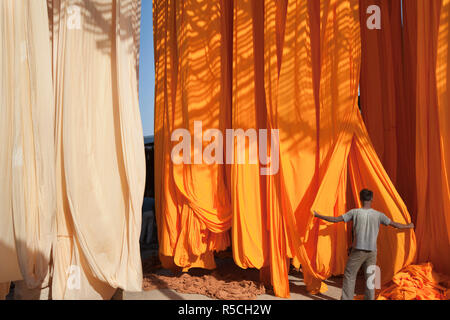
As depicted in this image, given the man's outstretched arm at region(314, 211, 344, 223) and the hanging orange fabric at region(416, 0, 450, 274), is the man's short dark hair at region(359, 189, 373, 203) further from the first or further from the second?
the hanging orange fabric at region(416, 0, 450, 274)

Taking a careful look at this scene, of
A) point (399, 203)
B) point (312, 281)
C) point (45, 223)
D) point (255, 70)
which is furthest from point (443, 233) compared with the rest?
point (45, 223)

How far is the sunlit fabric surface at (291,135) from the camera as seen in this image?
14.0ft

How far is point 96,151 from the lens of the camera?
3885 mm

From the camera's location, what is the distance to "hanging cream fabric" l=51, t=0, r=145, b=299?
3.79 m

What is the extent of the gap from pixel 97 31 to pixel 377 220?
3508mm

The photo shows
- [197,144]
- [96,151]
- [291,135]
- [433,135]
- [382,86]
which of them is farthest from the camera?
[382,86]

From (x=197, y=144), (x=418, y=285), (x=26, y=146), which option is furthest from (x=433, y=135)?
(x=26, y=146)

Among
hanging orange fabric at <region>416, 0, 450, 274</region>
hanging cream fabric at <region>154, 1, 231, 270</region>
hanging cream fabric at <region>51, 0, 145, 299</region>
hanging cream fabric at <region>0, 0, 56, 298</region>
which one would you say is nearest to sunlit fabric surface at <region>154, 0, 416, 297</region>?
hanging cream fabric at <region>154, 1, 231, 270</region>

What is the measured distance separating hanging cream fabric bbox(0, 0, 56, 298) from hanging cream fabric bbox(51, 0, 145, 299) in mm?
169

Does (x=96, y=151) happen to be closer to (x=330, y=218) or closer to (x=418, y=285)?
(x=330, y=218)

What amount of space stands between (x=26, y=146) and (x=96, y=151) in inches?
25.4

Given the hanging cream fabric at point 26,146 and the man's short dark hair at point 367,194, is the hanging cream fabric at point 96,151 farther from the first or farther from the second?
the man's short dark hair at point 367,194

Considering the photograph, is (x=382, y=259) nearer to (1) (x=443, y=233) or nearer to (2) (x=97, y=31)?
(1) (x=443, y=233)

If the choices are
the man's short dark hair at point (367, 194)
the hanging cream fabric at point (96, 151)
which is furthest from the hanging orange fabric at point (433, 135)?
the hanging cream fabric at point (96, 151)
